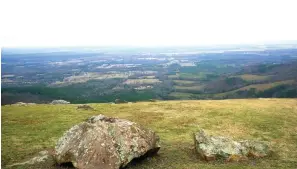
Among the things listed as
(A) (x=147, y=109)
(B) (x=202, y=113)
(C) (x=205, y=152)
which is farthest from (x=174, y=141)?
(A) (x=147, y=109)

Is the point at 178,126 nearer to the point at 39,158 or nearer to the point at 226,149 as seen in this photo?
the point at 226,149

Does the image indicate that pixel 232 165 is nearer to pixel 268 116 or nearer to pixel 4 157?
pixel 4 157

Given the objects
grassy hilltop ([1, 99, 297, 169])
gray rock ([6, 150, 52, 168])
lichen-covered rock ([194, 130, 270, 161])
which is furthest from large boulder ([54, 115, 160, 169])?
lichen-covered rock ([194, 130, 270, 161])

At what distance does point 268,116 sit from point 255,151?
18.6 meters

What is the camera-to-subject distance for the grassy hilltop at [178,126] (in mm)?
28172

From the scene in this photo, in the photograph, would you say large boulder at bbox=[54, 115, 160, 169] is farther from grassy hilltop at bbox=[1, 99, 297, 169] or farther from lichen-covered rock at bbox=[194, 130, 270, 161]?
lichen-covered rock at bbox=[194, 130, 270, 161]

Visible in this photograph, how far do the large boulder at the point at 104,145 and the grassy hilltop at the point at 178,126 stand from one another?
4.91 ft


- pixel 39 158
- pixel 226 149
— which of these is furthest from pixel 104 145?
pixel 226 149

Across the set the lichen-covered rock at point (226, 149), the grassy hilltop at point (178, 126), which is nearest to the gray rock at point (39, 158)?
the grassy hilltop at point (178, 126)

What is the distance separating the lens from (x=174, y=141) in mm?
33969

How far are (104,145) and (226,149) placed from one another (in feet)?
32.7

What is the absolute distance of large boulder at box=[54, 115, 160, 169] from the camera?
79.7 feet

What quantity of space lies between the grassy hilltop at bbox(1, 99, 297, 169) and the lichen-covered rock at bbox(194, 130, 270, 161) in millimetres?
801

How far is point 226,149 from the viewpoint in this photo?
90.9 ft
